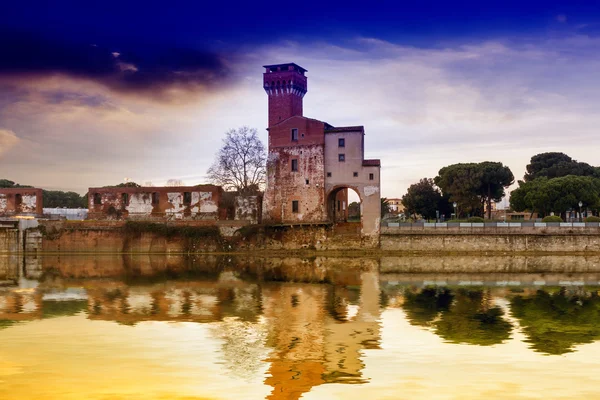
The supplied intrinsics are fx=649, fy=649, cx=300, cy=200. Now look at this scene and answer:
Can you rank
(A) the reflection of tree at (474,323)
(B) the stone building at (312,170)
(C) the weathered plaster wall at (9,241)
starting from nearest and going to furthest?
(A) the reflection of tree at (474,323)
(B) the stone building at (312,170)
(C) the weathered plaster wall at (9,241)

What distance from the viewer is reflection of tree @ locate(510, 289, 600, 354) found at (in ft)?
54.8

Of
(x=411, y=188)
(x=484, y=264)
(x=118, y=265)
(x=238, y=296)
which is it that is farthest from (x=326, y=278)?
(x=411, y=188)

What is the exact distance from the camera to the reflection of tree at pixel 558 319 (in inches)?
657

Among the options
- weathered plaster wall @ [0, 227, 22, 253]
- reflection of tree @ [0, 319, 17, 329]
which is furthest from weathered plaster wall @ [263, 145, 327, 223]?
reflection of tree @ [0, 319, 17, 329]

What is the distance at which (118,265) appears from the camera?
1702 inches

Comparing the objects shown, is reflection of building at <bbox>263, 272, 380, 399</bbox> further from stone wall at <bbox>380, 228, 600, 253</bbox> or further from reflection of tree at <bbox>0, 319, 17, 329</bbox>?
stone wall at <bbox>380, 228, 600, 253</bbox>

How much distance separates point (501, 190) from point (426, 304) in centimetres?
5430

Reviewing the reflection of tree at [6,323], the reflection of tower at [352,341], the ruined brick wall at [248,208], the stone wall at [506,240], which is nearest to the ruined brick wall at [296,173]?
the ruined brick wall at [248,208]

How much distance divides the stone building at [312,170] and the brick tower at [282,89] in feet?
0.29

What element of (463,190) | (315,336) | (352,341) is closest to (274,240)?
(463,190)

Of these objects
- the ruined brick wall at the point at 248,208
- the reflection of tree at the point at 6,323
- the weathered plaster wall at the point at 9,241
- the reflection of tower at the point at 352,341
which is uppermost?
the ruined brick wall at the point at 248,208

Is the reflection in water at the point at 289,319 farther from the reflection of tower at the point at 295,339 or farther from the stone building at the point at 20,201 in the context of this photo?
the stone building at the point at 20,201

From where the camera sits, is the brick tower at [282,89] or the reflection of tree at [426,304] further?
the brick tower at [282,89]

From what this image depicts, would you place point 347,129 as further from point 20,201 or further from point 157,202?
point 20,201
